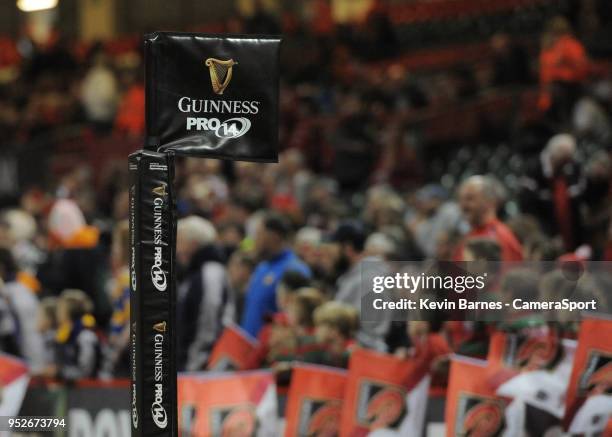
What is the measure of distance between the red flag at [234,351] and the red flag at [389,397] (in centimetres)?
123

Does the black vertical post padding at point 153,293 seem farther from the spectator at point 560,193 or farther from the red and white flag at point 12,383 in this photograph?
the spectator at point 560,193

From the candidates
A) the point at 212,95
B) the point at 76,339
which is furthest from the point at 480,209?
the point at 212,95

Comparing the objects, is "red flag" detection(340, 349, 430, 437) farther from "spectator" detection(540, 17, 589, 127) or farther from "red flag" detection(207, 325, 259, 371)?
"spectator" detection(540, 17, 589, 127)

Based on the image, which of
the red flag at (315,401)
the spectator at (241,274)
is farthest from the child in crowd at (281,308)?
the spectator at (241,274)

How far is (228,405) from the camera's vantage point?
8141 millimetres

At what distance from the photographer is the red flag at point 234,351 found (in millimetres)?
8773

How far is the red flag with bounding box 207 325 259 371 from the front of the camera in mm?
8773

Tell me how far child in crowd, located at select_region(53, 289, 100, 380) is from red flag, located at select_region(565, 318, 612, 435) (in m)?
3.66

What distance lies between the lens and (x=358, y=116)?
17016 mm

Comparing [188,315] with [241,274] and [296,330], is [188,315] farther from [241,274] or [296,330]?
[241,274]

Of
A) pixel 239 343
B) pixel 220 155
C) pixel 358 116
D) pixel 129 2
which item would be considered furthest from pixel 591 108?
pixel 129 2

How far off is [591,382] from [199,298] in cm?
321

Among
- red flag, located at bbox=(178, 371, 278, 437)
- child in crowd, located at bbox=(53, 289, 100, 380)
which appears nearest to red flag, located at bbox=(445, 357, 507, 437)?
red flag, located at bbox=(178, 371, 278, 437)

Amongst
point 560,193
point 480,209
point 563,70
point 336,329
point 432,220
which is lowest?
point 336,329
